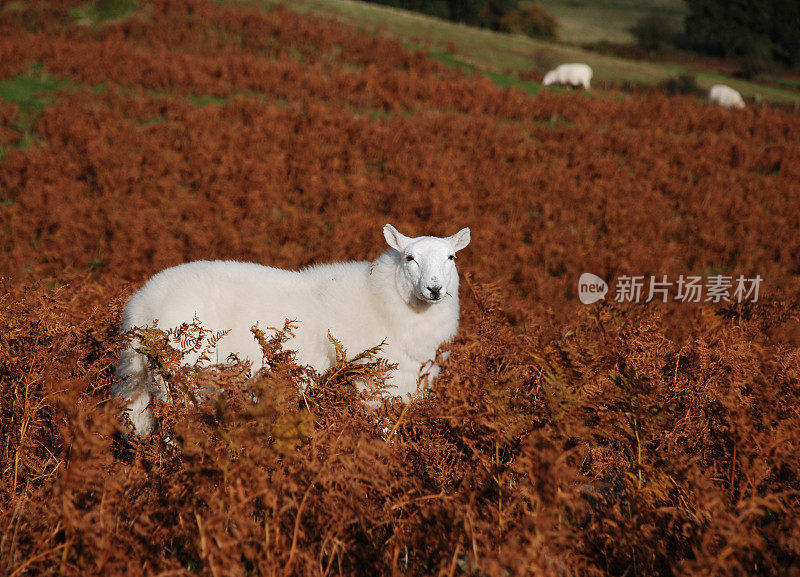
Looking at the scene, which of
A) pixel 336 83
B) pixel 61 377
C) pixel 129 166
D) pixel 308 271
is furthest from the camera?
pixel 336 83

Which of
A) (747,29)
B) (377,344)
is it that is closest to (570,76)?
(377,344)

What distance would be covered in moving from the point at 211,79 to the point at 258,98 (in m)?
2.15

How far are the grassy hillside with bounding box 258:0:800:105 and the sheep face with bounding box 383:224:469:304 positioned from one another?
2230cm

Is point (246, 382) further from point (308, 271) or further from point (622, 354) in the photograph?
point (622, 354)

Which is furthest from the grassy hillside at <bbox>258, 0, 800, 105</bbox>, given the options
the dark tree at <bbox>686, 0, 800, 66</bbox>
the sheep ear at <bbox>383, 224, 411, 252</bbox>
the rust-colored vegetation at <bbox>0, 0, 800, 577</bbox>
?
the sheep ear at <bbox>383, 224, 411, 252</bbox>

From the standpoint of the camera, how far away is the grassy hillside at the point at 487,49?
2891cm

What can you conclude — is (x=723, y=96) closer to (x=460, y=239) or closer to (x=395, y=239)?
(x=460, y=239)

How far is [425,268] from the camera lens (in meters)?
4.43

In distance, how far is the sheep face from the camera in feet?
14.1

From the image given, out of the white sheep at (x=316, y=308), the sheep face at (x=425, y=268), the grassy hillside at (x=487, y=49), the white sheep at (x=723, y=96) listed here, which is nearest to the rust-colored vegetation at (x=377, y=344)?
the white sheep at (x=316, y=308)

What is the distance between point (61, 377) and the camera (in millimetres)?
3738

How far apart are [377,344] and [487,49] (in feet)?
102

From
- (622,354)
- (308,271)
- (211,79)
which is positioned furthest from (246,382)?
(211,79)

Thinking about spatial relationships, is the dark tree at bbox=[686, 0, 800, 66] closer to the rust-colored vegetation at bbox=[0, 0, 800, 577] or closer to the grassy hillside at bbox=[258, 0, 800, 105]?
the grassy hillside at bbox=[258, 0, 800, 105]
